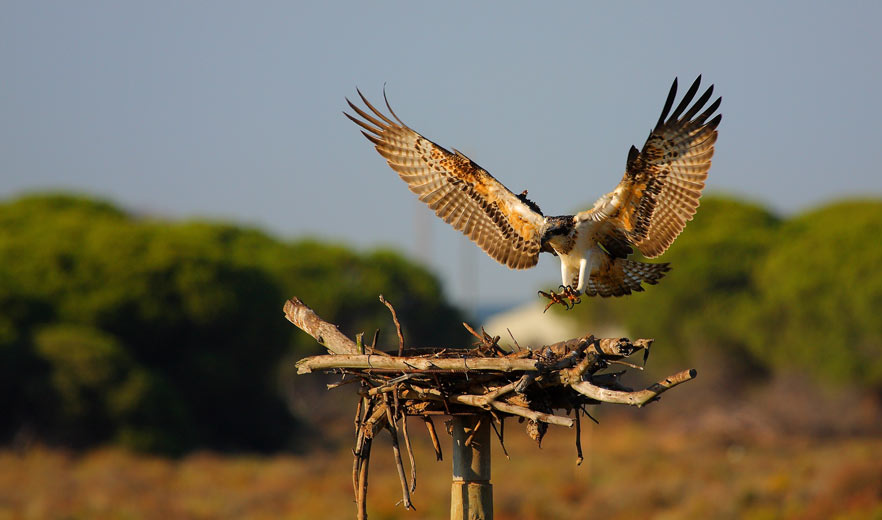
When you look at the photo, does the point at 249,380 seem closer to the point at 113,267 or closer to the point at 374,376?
the point at 113,267

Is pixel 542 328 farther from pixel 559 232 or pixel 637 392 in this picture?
pixel 637 392

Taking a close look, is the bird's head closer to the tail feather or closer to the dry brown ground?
the tail feather

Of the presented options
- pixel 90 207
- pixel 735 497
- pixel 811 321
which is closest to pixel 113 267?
pixel 90 207

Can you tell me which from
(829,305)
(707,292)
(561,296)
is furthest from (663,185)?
(707,292)

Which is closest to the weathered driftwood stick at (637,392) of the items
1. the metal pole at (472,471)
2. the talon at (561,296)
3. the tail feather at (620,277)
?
the metal pole at (472,471)

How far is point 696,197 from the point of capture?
7.87 metres

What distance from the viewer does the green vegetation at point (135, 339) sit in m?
24.1

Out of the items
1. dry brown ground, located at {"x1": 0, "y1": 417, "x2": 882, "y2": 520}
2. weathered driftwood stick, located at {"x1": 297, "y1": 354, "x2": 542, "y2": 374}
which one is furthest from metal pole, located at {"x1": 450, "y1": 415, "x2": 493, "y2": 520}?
dry brown ground, located at {"x1": 0, "y1": 417, "x2": 882, "y2": 520}

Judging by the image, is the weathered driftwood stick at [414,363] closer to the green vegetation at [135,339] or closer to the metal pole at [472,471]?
the metal pole at [472,471]

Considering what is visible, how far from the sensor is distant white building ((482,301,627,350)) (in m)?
39.9

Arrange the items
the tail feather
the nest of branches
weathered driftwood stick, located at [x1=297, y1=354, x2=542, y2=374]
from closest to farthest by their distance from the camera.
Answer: the nest of branches
weathered driftwood stick, located at [x1=297, y1=354, x2=542, y2=374]
the tail feather

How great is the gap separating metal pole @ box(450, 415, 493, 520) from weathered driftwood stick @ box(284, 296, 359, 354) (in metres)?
0.76

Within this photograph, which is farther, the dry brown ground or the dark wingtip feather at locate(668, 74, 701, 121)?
the dry brown ground

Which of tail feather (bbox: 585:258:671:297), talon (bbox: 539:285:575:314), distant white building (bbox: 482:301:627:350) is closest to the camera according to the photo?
talon (bbox: 539:285:575:314)
